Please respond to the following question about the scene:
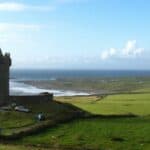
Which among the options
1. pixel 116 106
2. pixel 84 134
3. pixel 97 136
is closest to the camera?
pixel 97 136

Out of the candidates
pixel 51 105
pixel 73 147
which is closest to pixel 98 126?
pixel 73 147

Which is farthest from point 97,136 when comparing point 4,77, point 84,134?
point 4,77

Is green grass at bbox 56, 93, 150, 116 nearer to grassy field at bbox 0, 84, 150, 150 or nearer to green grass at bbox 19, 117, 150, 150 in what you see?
grassy field at bbox 0, 84, 150, 150

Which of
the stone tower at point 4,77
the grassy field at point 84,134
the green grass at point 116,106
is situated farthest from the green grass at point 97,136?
the green grass at point 116,106

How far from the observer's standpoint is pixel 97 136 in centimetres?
3014

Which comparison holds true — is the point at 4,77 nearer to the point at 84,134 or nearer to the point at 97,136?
the point at 84,134

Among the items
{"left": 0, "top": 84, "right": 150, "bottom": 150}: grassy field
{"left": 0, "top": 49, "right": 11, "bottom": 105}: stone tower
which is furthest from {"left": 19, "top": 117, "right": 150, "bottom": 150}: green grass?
{"left": 0, "top": 49, "right": 11, "bottom": 105}: stone tower

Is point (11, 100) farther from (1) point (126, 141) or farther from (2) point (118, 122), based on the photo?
(1) point (126, 141)

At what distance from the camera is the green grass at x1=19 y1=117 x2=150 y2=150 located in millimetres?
27328

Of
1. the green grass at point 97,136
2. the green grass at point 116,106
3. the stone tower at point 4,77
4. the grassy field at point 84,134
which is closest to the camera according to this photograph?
the grassy field at point 84,134

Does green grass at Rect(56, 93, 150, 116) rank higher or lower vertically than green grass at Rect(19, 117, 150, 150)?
lower

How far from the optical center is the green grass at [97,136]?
89.7 feet

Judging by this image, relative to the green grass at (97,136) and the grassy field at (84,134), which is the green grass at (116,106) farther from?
the green grass at (97,136)

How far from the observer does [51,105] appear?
47.2m
